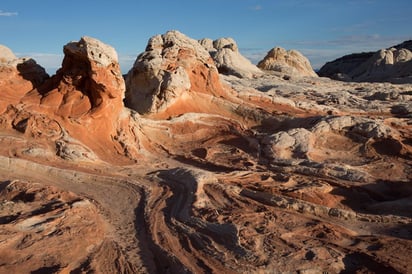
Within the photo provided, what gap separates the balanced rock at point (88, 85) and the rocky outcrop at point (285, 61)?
25.9m

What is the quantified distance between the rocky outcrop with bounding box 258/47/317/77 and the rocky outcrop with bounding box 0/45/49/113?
85.2 ft

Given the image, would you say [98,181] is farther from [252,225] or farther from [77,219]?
[252,225]

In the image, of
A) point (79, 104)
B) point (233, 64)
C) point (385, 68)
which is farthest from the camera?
point (385, 68)

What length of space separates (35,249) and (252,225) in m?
3.45

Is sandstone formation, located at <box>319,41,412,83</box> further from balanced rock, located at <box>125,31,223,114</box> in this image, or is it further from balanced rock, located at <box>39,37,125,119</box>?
balanced rock, located at <box>39,37,125,119</box>

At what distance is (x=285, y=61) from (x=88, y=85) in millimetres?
28737

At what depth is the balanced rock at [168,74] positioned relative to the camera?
44.8 feet

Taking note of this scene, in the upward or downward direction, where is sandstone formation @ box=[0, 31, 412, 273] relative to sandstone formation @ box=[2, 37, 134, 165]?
downward

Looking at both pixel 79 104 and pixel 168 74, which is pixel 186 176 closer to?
pixel 79 104

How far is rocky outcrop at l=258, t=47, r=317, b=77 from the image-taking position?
36.4m

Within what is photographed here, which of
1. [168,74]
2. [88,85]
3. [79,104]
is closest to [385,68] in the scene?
[168,74]

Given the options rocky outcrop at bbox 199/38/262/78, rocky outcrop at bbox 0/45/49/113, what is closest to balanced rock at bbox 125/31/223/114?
rocky outcrop at bbox 0/45/49/113

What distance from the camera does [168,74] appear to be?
44.8ft

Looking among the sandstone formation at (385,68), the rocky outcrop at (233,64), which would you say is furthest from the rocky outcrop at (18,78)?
the sandstone formation at (385,68)
